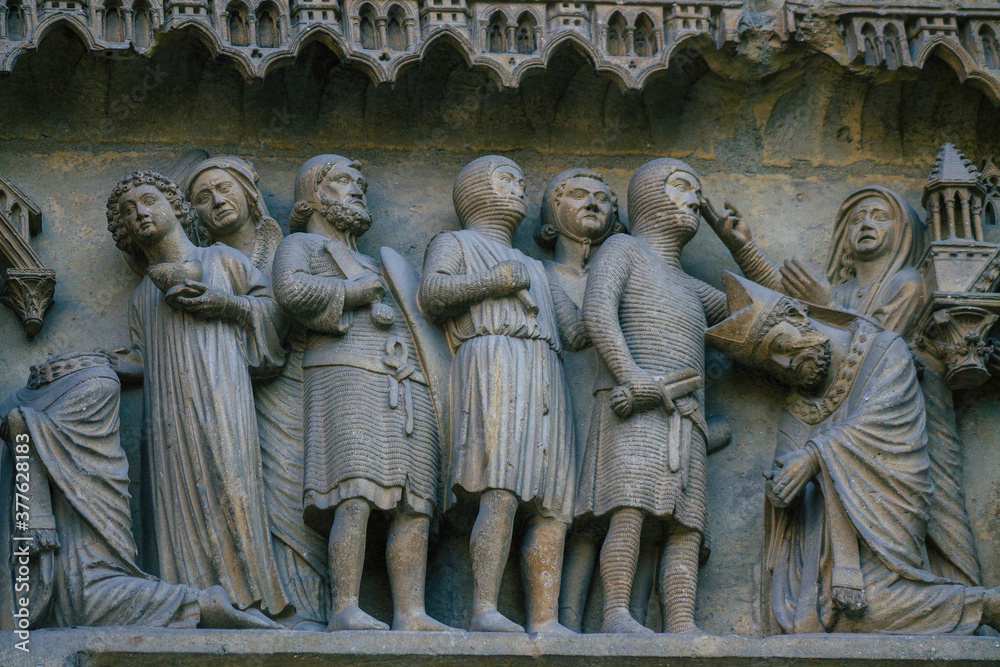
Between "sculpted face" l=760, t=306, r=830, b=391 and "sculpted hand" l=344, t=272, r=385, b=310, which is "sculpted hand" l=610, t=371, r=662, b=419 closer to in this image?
"sculpted face" l=760, t=306, r=830, b=391

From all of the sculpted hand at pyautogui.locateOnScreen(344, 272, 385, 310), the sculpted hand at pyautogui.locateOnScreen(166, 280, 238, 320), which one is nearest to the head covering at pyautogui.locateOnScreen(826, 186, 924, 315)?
the sculpted hand at pyautogui.locateOnScreen(344, 272, 385, 310)

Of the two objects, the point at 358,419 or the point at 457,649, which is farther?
the point at 358,419

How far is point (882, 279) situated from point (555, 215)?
1701 mm

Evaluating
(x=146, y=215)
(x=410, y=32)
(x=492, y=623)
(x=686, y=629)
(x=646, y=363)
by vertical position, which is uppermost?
(x=410, y=32)

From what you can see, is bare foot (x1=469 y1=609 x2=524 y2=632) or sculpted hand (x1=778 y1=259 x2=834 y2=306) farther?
sculpted hand (x1=778 y1=259 x2=834 y2=306)

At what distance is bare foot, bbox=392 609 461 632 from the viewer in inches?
340

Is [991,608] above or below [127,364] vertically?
below

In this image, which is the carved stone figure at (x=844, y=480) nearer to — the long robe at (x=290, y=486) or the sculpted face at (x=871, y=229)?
the sculpted face at (x=871, y=229)

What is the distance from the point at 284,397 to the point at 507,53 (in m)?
2.15

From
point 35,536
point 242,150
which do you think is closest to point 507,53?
point 242,150

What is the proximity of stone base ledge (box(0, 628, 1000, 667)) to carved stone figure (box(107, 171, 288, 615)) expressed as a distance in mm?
406

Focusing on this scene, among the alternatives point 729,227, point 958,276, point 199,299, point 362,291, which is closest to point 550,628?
point 362,291

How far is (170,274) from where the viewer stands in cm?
912

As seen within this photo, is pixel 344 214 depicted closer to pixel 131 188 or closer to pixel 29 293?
pixel 131 188
